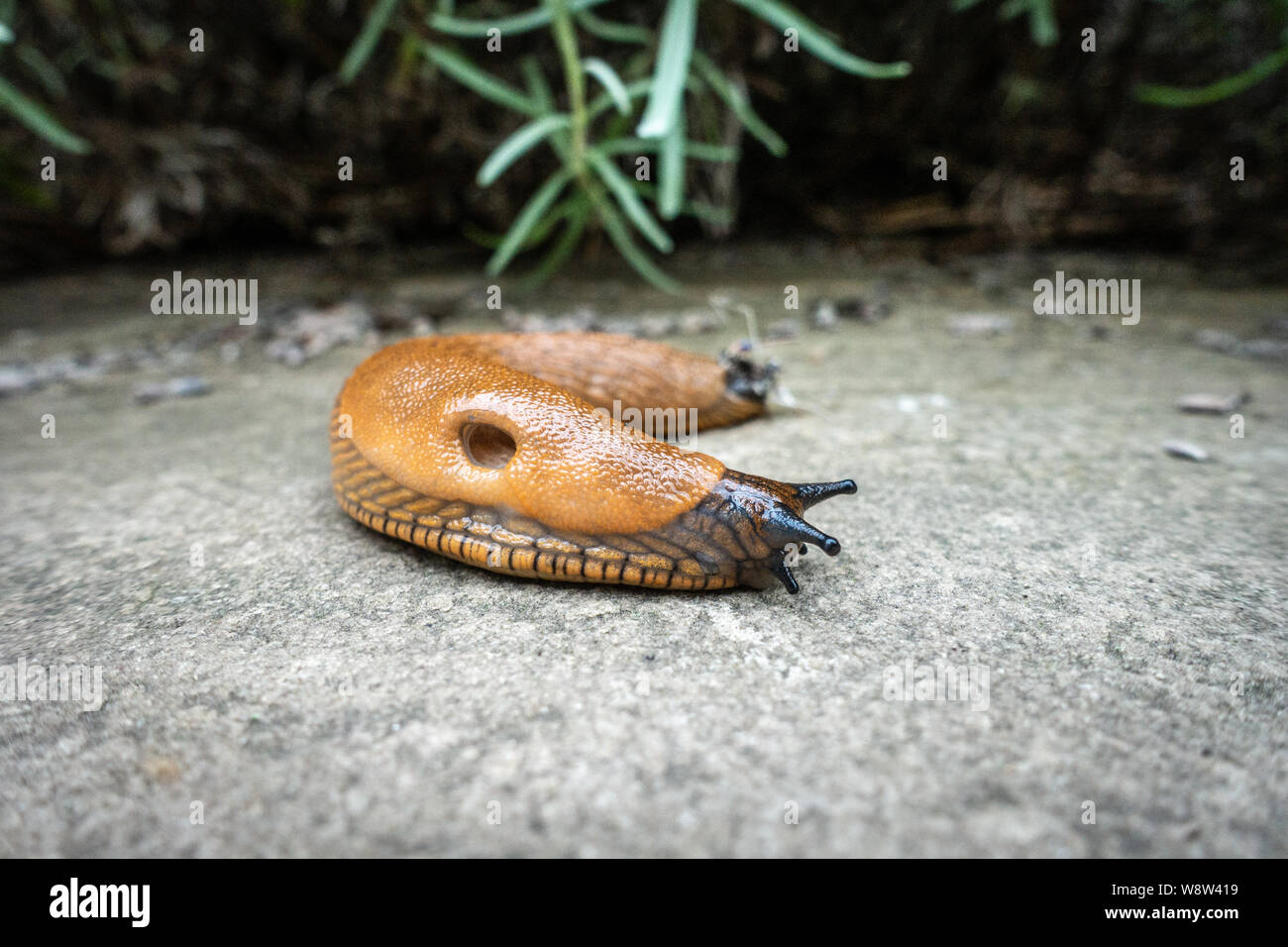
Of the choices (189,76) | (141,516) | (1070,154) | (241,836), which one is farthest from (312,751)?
(1070,154)

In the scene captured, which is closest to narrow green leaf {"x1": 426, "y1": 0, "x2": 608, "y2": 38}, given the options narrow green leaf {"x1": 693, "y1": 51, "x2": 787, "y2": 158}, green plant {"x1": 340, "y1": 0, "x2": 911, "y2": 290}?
green plant {"x1": 340, "y1": 0, "x2": 911, "y2": 290}

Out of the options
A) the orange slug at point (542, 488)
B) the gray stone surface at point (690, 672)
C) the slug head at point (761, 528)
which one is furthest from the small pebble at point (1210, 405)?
the slug head at point (761, 528)

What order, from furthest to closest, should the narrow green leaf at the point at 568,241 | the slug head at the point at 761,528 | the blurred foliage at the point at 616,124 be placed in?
the narrow green leaf at the point at 568,241, the blurred foliage at the point at 616,124, the slug head at the point at 761,528

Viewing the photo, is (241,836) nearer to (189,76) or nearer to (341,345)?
(341,345)

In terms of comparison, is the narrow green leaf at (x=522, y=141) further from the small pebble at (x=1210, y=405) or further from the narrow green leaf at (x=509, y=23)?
the small pebble at (x=1210, y=405)

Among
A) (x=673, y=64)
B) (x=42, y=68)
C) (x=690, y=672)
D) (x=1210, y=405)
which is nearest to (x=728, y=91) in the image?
(x=673, y=64)

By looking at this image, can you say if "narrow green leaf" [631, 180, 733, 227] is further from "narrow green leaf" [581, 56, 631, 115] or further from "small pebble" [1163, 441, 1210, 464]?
"small pebble" [1163, 441, 1210, 464]
